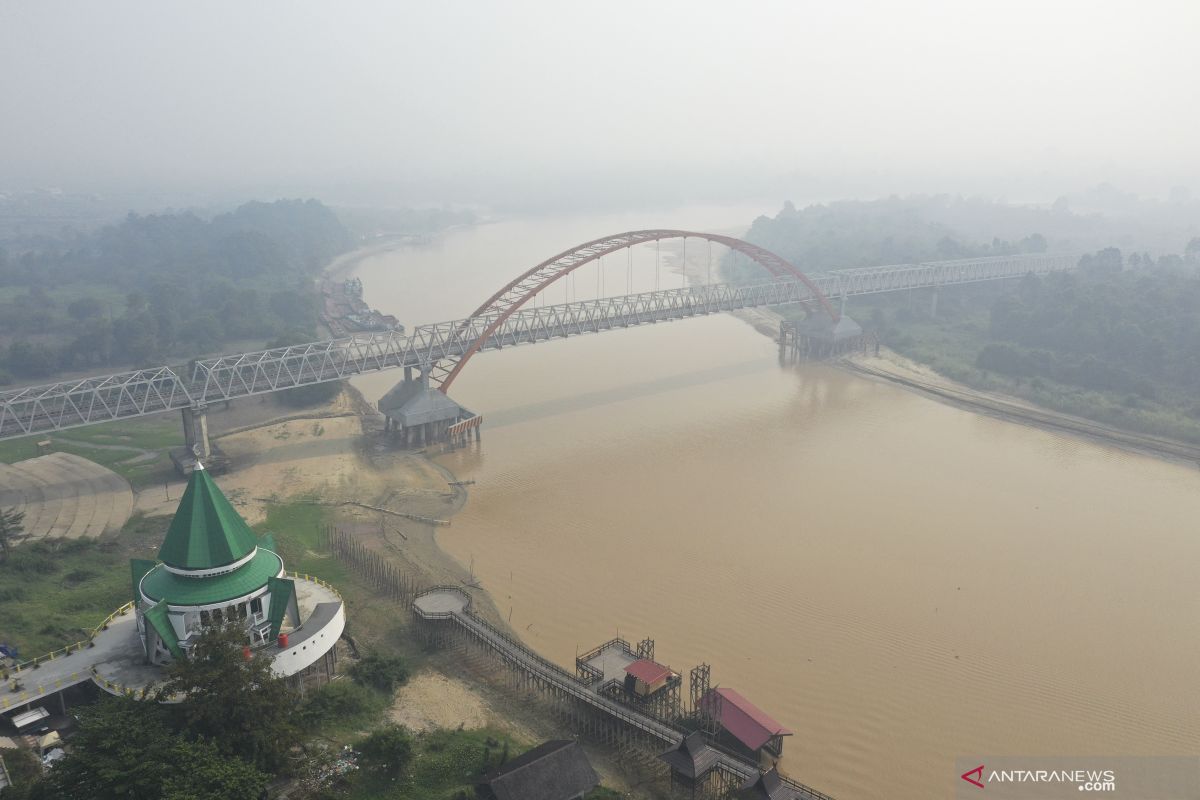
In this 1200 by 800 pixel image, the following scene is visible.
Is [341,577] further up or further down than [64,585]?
further down

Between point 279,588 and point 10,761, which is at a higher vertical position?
point 279,588

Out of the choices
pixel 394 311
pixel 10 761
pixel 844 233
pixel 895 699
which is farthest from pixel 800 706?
pixel 844 233

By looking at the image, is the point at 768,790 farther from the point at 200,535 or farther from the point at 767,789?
the point at 200,535

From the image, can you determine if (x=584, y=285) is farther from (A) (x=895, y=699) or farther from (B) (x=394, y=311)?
(A) (x=895, y=699)

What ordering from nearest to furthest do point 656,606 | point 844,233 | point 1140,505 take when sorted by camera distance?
1. point 656,606
2. point 1140,505
3. point 844,233

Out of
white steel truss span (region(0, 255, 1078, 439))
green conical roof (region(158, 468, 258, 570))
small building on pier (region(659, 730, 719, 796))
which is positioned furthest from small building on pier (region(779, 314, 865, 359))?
green conical roof (region(158, 468, 258, 570))

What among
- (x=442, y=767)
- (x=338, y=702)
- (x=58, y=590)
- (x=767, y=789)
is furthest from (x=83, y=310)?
(x=767, y=789)

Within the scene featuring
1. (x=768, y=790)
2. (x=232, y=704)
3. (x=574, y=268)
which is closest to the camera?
(x=232, y=704)

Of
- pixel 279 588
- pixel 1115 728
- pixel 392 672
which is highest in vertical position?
pixel 279 588
